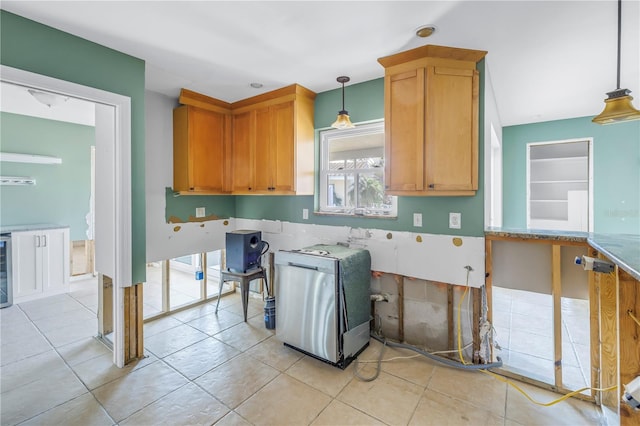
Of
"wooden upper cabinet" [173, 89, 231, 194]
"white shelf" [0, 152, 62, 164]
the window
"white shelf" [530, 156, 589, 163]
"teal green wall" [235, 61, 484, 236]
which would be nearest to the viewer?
"teal green wall" [235, 61, 484, 236]

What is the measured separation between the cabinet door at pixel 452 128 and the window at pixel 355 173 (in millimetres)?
656

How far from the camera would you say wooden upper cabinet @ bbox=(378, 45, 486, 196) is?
2.12 metres

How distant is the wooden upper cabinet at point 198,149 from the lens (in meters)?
3.17

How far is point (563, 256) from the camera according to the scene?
→ 210 centimetres

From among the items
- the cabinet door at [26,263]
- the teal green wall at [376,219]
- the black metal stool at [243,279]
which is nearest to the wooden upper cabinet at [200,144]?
the teal green wall at [376,219]

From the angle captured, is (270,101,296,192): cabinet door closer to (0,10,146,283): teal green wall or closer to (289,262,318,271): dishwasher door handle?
(289,262,318,271): dishwasher door handle

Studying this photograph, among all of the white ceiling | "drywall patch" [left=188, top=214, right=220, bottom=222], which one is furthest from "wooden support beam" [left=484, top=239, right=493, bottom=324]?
"drywall patch" [left=188, top=214, right=220, bottom=222]

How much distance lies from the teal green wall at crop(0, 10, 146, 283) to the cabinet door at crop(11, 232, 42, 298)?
2.58m

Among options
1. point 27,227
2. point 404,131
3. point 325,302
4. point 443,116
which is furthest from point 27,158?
point 443,116

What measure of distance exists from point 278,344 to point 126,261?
154cm

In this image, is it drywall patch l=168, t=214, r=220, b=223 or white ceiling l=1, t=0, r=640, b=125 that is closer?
white ceiling l=1, t=0, r=640, b=125

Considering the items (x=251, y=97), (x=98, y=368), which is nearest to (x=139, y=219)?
(x=98, y=368)

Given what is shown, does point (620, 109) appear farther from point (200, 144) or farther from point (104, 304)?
point (104, 304)

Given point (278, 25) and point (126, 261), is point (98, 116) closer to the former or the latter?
point (126, 261)
